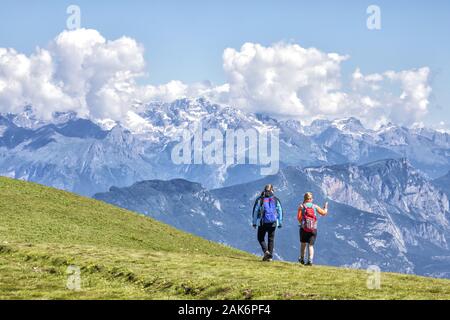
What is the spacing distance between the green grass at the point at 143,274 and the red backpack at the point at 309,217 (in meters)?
2.50

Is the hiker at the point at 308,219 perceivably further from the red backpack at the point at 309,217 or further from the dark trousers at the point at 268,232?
the dark trousers at the point at 268,232

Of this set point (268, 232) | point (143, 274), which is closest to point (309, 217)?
point (268, 232)

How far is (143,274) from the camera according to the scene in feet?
103

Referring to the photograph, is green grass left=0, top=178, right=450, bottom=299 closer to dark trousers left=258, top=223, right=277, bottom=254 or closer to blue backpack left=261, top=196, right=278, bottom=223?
dark trousers left=258, top=223, right=277, bottom=254

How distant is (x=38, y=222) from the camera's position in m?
55.8

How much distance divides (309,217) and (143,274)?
10719 millimetres

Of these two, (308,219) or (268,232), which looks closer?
(308,219)

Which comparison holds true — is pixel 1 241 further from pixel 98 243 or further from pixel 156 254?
pixel 156 254

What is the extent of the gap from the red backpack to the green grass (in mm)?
2496

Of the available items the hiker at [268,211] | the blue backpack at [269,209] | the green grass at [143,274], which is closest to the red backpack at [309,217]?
the hiker at [268,211]

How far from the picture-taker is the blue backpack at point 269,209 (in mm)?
36781

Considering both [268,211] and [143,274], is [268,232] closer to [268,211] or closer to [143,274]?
[268,211]
